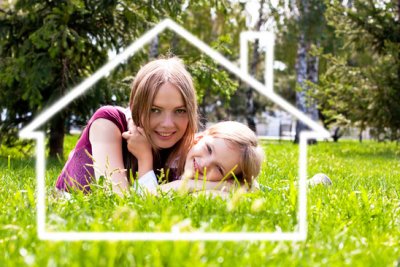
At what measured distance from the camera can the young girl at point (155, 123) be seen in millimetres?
3471

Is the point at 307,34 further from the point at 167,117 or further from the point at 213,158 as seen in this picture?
the point at 213,158

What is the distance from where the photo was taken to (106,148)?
3.59m

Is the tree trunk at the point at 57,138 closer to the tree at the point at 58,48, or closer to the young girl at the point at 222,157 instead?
the tree at the point at 58,48

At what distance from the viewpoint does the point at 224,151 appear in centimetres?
334

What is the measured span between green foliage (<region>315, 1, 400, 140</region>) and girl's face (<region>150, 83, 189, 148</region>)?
8.85 metres

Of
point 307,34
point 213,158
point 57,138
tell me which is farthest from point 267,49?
point 307,34

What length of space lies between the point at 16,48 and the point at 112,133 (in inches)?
202

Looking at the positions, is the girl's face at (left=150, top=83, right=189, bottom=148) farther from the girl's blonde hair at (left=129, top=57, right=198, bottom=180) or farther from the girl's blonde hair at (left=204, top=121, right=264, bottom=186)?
the girl's blonde hair at (left=204, top=121, right=264, bottom=186)

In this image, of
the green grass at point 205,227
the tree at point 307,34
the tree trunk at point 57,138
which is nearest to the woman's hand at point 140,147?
the green grass at point 205,227

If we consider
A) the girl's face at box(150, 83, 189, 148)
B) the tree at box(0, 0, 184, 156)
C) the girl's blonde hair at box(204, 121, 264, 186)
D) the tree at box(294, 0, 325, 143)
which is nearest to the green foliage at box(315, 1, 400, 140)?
the tree at box(294, 0, 325, 143)

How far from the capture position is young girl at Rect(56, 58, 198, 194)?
11.4ft

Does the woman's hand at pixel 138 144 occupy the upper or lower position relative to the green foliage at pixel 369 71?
lower

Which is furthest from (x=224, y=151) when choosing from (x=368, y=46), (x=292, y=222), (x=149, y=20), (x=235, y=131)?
(x=368, y=46)

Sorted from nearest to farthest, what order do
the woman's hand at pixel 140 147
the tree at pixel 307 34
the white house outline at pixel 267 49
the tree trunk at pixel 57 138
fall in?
the white house outline at pixel 267 49, the woman's hand at pixel 140 147, the tree trunk at pixel 57 138, the tree at pixel 307 34
